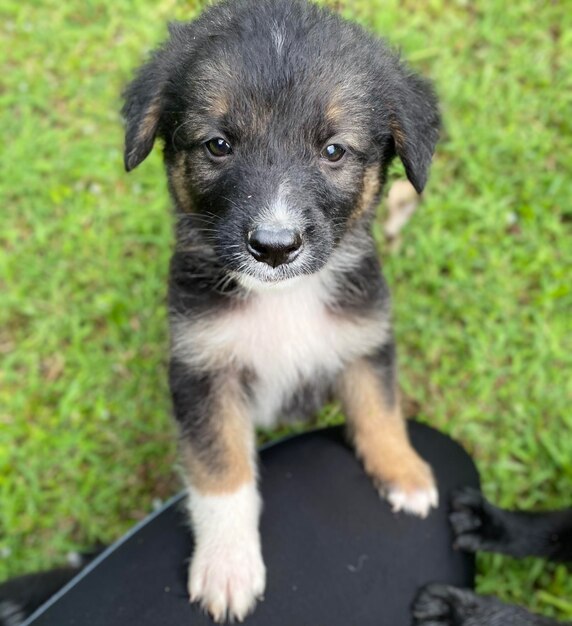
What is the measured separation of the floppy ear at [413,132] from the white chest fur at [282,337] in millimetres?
581

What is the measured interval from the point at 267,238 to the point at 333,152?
421mm

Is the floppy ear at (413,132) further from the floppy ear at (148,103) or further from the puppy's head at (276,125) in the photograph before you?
the floppy ear at (148,103)

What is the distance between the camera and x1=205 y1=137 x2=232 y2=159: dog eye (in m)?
2.33

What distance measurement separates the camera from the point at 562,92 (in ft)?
14.3

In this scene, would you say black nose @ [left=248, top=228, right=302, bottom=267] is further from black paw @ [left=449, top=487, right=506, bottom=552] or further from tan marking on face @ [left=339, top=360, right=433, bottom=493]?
black paw @ [left=449, top=487, right=506, bottom=552]

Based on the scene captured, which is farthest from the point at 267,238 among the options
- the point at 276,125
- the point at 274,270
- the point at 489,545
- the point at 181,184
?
the point at 489,545

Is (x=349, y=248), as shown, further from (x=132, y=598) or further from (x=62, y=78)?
(x=62, y=78)

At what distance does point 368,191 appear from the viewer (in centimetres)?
260

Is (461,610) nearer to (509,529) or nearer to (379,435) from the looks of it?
(509,529)

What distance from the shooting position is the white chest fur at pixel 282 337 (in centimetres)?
276

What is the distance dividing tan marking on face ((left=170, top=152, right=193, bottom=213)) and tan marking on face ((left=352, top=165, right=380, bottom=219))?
0.61 metres

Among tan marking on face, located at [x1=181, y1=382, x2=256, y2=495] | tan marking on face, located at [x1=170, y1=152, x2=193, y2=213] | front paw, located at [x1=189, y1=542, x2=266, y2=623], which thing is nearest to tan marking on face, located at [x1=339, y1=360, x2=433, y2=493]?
tan marking on face, located at [x1=181, y1=382, x2=256, y2=495]

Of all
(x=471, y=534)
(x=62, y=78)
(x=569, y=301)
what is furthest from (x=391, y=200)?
(x=62, y=78)

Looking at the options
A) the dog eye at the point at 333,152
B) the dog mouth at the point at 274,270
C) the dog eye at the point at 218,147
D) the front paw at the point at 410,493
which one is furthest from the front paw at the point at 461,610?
the dog eye at the point at 218,147
